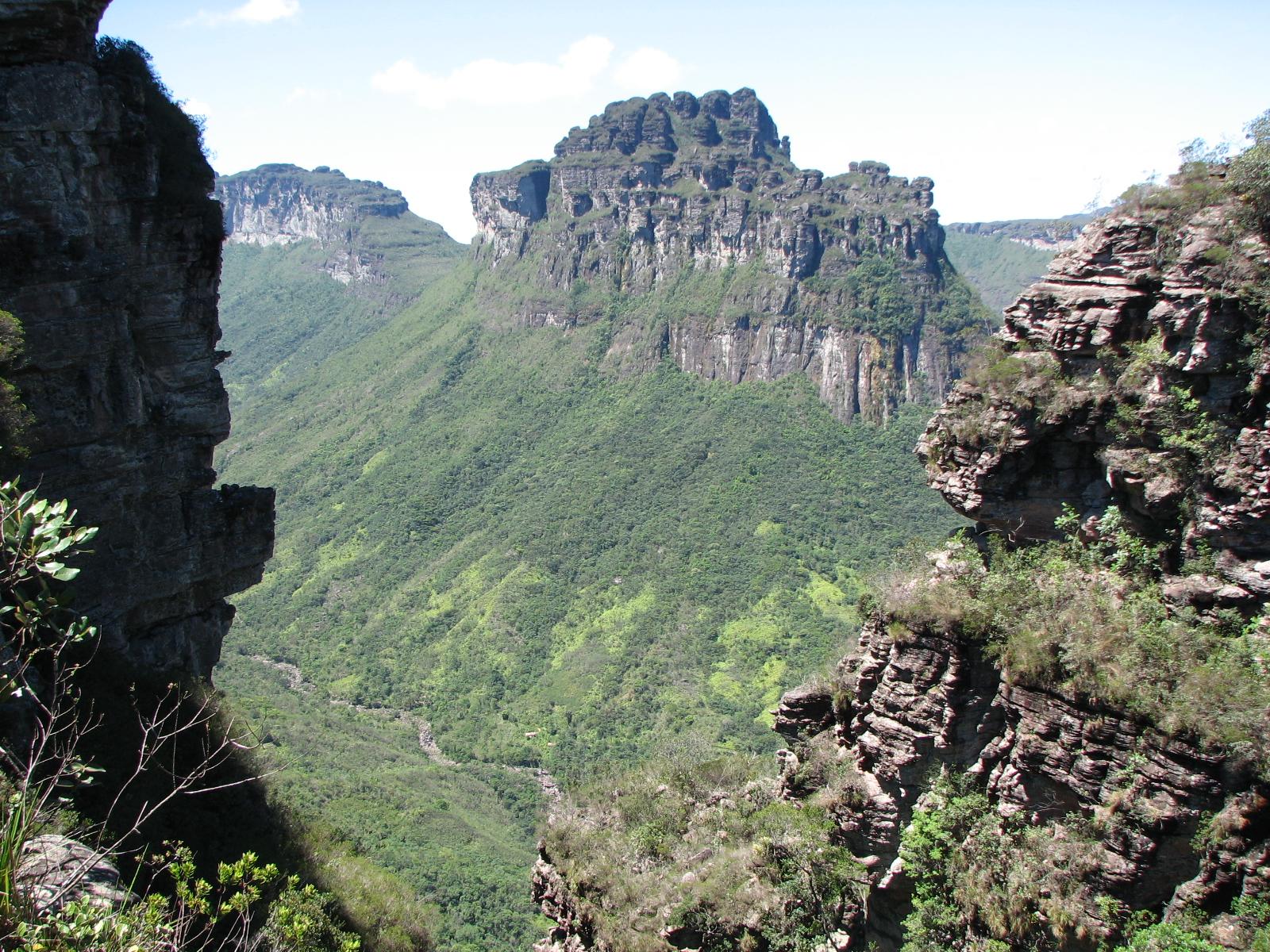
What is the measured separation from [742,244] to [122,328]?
264 ft

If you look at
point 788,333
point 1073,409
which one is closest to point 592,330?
point 788,333

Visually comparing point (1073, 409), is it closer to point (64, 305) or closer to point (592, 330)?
point (64, 305)

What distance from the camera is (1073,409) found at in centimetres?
1252

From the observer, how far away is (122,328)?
15.2 metres

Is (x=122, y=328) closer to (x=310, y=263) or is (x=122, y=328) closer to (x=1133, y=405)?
(x=1133, y=405)

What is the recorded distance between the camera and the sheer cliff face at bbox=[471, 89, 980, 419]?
8281 centimetres

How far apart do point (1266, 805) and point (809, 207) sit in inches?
3214

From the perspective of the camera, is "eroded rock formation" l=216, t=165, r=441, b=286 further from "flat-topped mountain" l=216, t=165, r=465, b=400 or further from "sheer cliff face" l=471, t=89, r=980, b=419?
"sheer cliff face" l=471, t=89, r=980, b=419

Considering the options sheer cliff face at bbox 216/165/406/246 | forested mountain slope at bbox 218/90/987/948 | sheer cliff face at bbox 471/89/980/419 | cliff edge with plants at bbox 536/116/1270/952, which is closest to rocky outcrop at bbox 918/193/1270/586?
cliff edge with plants at bbox 536/116/1270/952

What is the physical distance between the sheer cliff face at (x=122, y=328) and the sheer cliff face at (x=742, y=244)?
231ft

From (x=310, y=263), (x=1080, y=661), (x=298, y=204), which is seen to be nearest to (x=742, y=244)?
(x=1080, y=661)

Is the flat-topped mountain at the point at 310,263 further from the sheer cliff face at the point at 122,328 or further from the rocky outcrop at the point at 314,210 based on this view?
the sheer cliff face at the point at 122,328

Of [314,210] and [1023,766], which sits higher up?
[314,210]

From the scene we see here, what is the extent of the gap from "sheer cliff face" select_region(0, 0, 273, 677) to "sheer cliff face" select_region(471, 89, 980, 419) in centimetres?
7040
